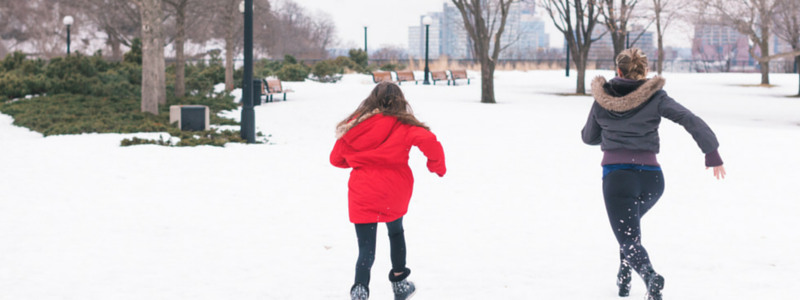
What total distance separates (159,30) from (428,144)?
1304 cm

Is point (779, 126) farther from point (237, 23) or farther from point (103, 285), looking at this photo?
point (237, 23)

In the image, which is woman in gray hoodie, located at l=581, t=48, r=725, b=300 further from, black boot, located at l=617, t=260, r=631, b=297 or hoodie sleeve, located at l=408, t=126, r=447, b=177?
hoodie sleeve, located at l=408, t=126, r=447, b=177

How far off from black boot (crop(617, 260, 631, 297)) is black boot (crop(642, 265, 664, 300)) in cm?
39

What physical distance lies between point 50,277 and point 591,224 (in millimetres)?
4354

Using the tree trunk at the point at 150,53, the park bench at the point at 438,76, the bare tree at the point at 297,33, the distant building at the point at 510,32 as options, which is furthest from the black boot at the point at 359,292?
the bare tree at the point at 297,33

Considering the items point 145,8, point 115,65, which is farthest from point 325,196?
point 115,65

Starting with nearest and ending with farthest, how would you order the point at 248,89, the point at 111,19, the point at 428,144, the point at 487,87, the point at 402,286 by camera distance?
the point at 428,144, the point at 402,286, the point at 248,89, the point at 487,87, the point at 111,19

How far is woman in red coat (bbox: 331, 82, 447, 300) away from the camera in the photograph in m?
3.90

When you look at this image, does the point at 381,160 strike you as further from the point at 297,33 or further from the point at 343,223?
the point at 297,33

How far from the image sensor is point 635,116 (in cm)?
398

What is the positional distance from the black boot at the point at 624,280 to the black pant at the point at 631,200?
1.29 ft

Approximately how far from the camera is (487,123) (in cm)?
1535

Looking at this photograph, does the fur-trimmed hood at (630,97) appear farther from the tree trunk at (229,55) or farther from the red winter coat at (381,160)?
the tree trunk at (229,55)

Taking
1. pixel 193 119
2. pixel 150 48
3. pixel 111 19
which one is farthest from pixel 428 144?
pixel 111 19
